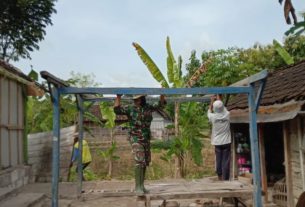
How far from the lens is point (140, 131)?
685 cm

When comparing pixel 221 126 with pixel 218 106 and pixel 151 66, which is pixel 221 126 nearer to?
pixel 218 106

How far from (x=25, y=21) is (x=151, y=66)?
30.3 feet

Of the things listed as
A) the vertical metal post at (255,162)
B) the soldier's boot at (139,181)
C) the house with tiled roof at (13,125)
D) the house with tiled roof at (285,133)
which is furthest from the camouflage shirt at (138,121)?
the house with tiled roof at (13,125)

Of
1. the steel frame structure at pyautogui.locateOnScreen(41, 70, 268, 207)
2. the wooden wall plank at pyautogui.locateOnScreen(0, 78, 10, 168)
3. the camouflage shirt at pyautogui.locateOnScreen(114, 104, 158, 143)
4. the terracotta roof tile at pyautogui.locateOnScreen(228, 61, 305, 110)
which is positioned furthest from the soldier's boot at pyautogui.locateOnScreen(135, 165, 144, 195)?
the wooden wall plank at pyautogui.locateOnScreen(0, 78, 10, 168)

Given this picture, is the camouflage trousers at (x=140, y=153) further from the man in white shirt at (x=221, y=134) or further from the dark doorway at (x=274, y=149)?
the dark doorway at (x=274, y=149)

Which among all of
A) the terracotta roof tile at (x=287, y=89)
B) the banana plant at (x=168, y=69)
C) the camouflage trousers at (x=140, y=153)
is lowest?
the camouflage trousers at (x=140, y=153)

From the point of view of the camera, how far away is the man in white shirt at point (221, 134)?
845cm

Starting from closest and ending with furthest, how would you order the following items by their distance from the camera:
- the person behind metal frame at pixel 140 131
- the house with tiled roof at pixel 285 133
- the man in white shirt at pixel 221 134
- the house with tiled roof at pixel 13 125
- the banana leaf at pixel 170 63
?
the person behind metal frame at pixel 140 131, the house with tiled roof at pixel 285 133, the man in white shirt at pixel 221 134, the house with tiled roof at pixel 13 125, the banana leaf at pixel 170 63

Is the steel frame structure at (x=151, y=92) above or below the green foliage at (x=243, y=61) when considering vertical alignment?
below

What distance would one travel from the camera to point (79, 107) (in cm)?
812

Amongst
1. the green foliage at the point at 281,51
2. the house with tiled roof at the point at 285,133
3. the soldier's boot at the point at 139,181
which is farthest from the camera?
the green foliage at the point at 281,51

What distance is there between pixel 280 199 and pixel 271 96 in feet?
7.66

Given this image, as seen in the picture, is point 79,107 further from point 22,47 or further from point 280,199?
point 22,47

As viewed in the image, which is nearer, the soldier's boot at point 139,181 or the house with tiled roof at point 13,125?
the soldier's boot at point 139,181
